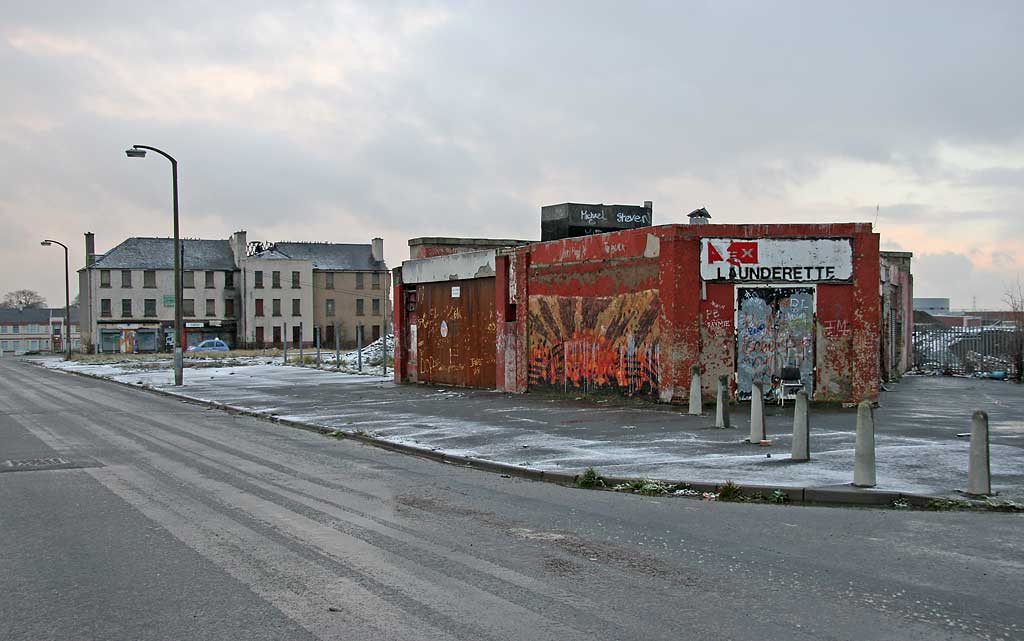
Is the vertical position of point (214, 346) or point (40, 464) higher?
point (214, 346)

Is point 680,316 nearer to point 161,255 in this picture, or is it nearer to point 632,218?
point 632,218

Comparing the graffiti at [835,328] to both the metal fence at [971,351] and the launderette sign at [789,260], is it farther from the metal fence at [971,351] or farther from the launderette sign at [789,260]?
the metal fence at [971,351]

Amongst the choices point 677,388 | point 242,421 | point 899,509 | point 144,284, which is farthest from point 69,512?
point 144,284

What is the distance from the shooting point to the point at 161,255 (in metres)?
88.0

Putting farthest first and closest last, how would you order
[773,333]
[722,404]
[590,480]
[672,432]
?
[773,333] → [722,404] → [672,432] → [590,480]

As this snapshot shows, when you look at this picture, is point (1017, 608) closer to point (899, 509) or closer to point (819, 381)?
point (899, 509)

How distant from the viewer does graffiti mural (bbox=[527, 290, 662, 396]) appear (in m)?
19.3

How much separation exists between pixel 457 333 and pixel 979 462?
18.8m

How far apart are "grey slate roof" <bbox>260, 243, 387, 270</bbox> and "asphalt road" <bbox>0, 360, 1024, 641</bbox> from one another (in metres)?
81.2

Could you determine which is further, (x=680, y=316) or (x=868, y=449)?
(x=680, y=316)

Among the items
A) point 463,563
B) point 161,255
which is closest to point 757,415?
point 463,563

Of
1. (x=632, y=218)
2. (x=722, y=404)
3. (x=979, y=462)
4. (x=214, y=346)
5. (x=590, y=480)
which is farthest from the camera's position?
(x=214, y=346)

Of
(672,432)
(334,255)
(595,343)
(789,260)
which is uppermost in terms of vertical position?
(334,255)

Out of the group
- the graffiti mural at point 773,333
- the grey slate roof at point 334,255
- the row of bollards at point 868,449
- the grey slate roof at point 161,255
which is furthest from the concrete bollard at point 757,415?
the grey slate roof at point 334,255
